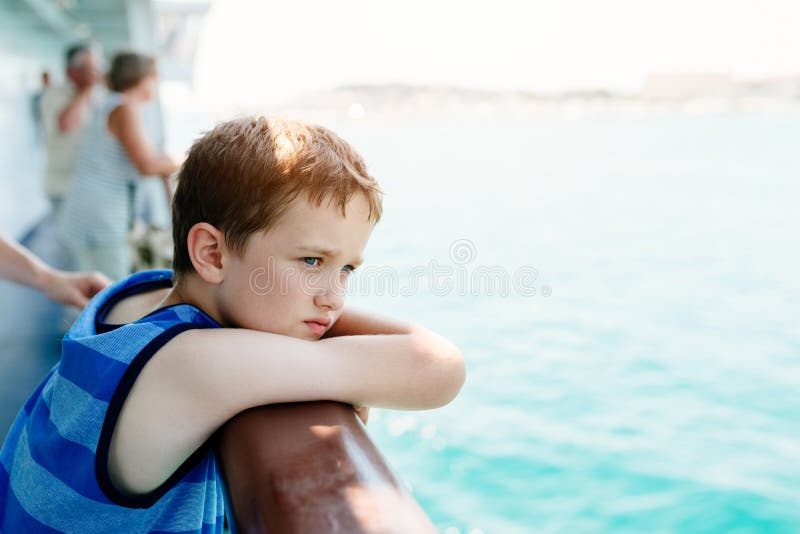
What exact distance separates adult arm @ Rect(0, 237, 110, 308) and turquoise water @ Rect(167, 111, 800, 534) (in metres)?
0.69

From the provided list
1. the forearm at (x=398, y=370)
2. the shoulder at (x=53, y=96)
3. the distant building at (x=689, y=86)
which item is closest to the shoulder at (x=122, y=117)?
the forearm at (x=398, y=370)

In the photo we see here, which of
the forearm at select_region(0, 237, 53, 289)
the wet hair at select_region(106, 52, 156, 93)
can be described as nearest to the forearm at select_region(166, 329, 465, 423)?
the forearm at select_region(0, 237, 53, 289)

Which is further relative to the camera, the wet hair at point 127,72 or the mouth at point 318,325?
the wet hair at point 127,72

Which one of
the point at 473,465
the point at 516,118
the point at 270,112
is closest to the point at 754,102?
the point at 516,118

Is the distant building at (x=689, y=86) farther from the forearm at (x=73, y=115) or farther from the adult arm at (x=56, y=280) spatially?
the adult arm at (x=56, y=280)

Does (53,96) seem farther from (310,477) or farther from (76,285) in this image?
(310,477)

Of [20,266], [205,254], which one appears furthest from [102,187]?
[205,254]

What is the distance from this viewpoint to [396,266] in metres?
12.8

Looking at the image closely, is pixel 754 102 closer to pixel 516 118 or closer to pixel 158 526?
pixel 516 118

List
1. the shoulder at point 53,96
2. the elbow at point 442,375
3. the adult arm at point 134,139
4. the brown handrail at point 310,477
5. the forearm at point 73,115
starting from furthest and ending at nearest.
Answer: the shoulder at point 53,96
the forearm at point 73,115
the adult arm at point 134,139
the elbow at point 442,375
the brown handrail at point 310,477

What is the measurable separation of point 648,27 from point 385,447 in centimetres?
5017

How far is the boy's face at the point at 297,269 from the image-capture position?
32.1 inches

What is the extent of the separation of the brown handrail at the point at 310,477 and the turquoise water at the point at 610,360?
66 centimetres

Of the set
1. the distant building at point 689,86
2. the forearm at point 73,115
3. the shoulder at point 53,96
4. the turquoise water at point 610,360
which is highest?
the distant building at point 689,86
